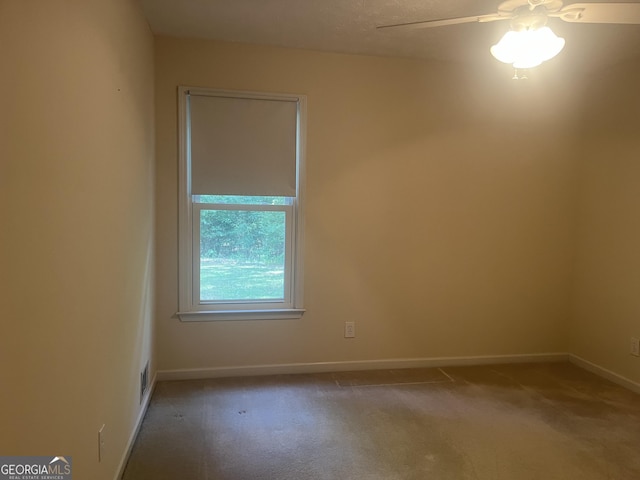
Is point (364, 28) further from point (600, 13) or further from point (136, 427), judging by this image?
point (136, 427)

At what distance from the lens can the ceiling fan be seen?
5.37 ft

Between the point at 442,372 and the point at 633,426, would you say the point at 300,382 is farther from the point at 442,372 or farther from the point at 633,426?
the point at 633,426

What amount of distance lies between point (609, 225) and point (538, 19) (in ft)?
7.57

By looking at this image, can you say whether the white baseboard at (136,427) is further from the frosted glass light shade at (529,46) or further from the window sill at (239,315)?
the frosted glass light shade at (529,46)

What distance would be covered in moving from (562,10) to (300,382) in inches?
106

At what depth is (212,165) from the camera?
3004mm

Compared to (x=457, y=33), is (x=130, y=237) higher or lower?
lower

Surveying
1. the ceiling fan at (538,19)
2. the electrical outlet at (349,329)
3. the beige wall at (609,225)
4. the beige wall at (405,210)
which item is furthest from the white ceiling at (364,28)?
the electrical outlet at (349,329)

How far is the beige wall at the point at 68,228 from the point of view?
1.00 meters

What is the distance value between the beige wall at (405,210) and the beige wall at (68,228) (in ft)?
2.75

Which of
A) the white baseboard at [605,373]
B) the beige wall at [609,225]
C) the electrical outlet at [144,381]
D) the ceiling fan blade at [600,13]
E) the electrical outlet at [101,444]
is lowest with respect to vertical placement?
the white baseboard at [605,373]

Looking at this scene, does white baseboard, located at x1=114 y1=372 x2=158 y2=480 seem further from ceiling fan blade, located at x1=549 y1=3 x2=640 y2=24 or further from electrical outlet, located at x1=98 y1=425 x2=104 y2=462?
ceiling fan blade, located at x1=549 y1=3 x2=640 y2=24

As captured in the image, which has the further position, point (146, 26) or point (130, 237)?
point (146, 26)

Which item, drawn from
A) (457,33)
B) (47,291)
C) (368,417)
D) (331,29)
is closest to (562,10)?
(457,33)
